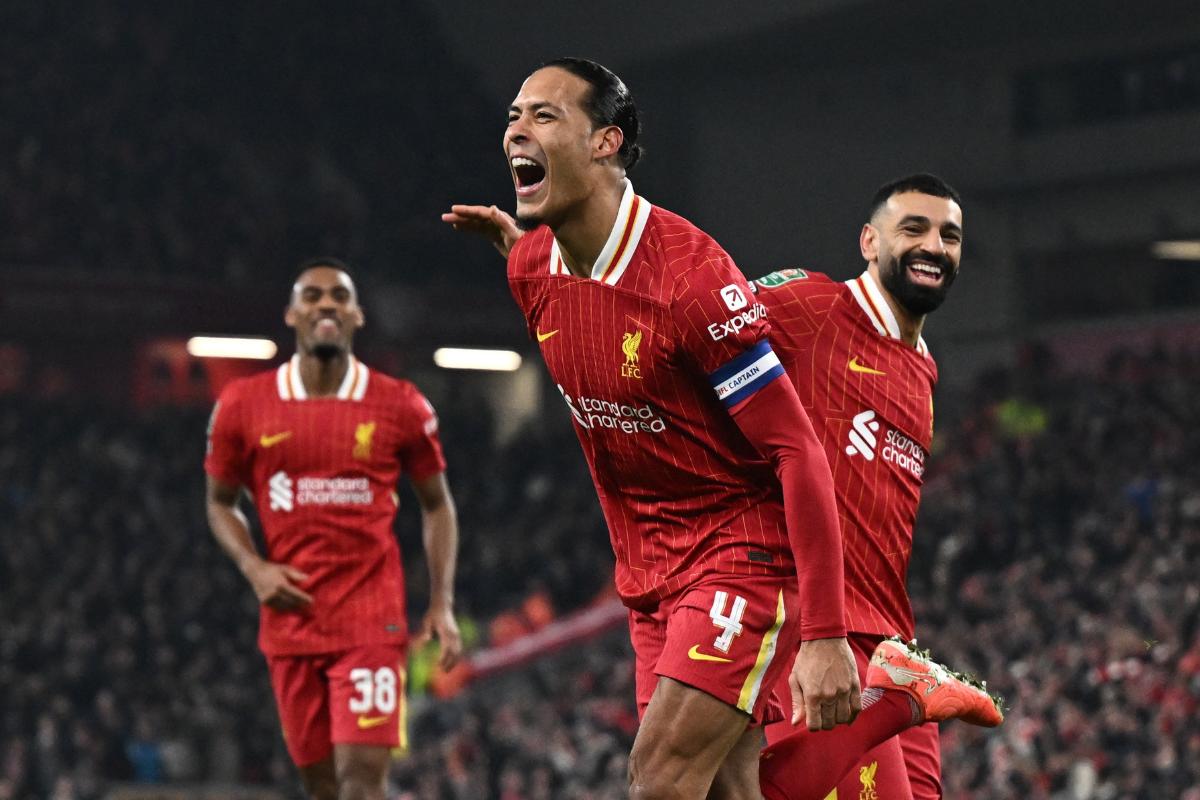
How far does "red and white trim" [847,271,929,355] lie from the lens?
5211 millimetres

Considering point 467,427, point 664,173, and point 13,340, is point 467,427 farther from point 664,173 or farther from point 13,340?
point 13,340

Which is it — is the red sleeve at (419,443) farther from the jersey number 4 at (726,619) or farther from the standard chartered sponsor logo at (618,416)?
the jersey number 4 at (726,619)

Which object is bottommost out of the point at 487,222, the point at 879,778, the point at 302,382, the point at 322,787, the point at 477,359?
the point at 322,787

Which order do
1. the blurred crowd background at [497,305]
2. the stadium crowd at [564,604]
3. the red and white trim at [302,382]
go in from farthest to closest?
the blurred crowd background at [497,305]
the stadium crowd at [564,604]
the red and white trim at [302,382]

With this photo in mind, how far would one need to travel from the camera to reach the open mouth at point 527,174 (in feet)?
13.4

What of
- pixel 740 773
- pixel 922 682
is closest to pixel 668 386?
pixel 740 773

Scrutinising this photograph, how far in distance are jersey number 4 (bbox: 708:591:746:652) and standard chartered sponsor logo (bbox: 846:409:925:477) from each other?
104cm

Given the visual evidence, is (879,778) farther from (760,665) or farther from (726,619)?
(726,619)

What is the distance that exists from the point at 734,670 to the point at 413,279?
2417 centimetres

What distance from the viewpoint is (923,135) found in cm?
2564

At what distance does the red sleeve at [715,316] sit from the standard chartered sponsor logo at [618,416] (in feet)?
0.65

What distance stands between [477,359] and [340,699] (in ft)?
73.9

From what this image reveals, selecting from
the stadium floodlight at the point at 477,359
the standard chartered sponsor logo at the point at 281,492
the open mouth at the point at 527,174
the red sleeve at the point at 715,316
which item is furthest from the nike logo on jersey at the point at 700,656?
the stadium floodlight at the point at 477,359

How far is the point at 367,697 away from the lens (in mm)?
7004
